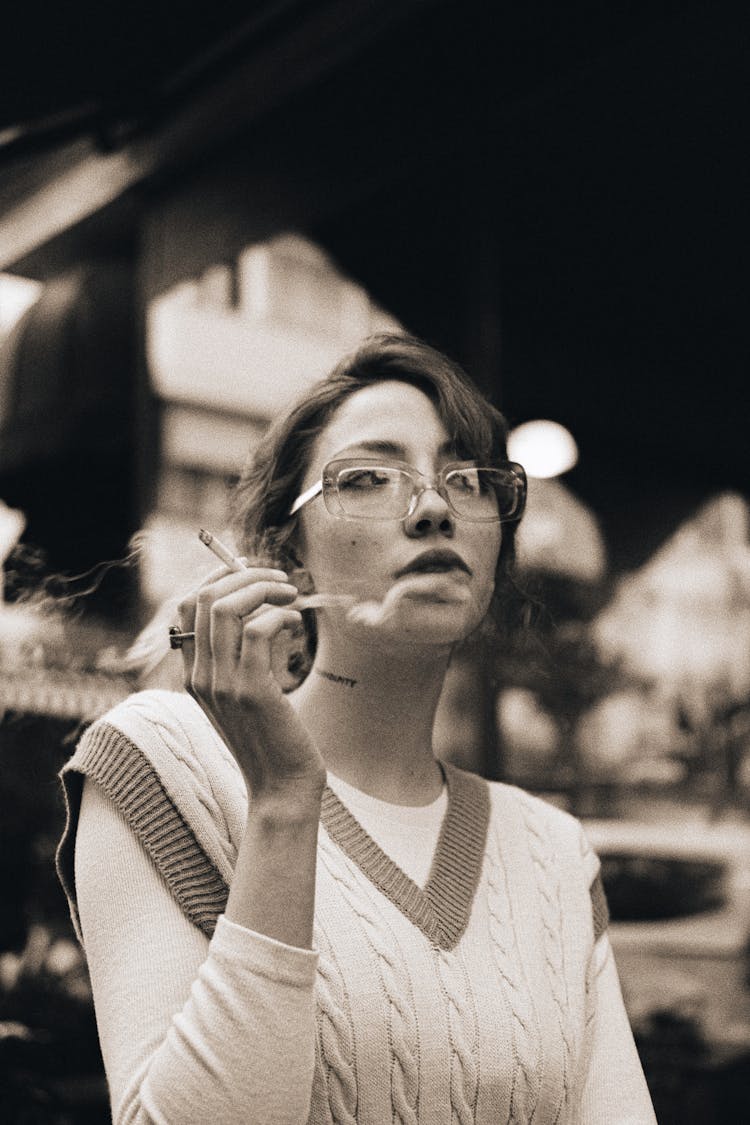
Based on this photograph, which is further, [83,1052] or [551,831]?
[83,1052]

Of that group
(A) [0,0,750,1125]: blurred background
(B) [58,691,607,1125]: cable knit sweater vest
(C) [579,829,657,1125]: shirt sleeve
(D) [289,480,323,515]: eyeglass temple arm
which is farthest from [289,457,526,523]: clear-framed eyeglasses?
(A) [0,0,750,1125]: blurred background

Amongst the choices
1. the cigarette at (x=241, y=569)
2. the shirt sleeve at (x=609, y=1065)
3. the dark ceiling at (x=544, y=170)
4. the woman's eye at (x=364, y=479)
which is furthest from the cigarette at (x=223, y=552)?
the dark ceiling at (x=544, y=170)

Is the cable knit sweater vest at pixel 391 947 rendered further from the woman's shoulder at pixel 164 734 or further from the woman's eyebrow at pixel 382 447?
the woman's eyebrow at pixel 382 447

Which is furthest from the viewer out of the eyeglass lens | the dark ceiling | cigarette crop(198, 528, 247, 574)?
the dark ceiling

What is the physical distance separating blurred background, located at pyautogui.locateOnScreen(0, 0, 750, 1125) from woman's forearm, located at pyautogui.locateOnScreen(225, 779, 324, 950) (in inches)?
70.4

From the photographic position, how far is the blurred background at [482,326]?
3148mm

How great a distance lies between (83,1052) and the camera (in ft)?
9.77

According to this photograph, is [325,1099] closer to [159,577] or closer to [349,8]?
[159,577]

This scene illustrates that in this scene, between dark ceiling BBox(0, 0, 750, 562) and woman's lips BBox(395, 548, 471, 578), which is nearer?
woman's lips BBox(395, 548, 471, 578)

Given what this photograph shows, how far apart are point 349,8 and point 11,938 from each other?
2.44 m

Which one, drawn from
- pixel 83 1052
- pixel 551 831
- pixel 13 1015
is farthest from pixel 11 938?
pixel 551 831

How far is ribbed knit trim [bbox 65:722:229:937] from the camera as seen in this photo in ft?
4.19

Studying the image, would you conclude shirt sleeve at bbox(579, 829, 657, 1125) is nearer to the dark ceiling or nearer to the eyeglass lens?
the eyeglass lens

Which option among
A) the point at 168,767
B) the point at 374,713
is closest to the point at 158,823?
the point at 168,767
